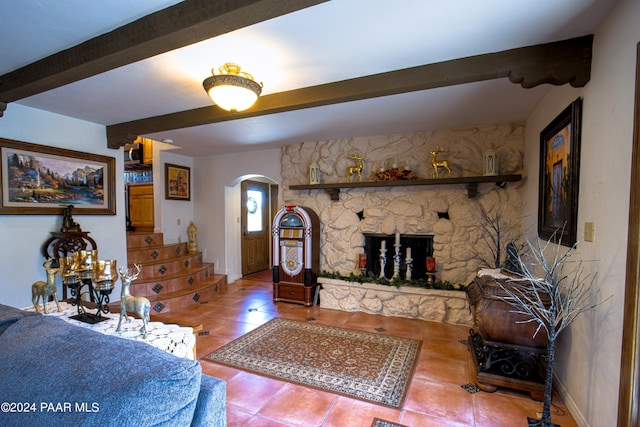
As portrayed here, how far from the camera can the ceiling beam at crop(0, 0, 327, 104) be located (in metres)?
1.40

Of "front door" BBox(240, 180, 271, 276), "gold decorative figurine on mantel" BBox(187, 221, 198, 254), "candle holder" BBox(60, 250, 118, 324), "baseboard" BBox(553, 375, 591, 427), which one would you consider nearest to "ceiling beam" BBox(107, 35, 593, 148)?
"candle holder" BBox(60, 250, 118, 324)

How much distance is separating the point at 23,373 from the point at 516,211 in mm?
4345

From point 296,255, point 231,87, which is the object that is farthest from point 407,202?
point 231,87

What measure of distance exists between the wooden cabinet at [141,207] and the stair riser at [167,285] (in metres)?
1.69

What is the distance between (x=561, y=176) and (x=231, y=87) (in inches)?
101

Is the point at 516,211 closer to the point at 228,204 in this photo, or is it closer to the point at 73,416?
the point at 73,416

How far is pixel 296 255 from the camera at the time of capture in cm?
442

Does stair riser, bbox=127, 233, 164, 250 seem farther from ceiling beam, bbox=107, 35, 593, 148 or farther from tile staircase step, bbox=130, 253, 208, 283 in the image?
ceiling beam, bbox=107, 35, 593, 148

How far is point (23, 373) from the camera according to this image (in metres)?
0.95

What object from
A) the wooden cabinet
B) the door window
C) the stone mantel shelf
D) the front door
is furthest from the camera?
the door window

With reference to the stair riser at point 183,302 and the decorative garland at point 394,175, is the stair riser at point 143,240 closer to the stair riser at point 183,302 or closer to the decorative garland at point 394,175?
the stair riser at point 183,302

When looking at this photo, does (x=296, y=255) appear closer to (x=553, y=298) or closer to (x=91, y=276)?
(x=91, y=276)

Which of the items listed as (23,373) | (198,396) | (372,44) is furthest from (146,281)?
(372,44)

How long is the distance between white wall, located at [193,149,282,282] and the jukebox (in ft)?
4.37
